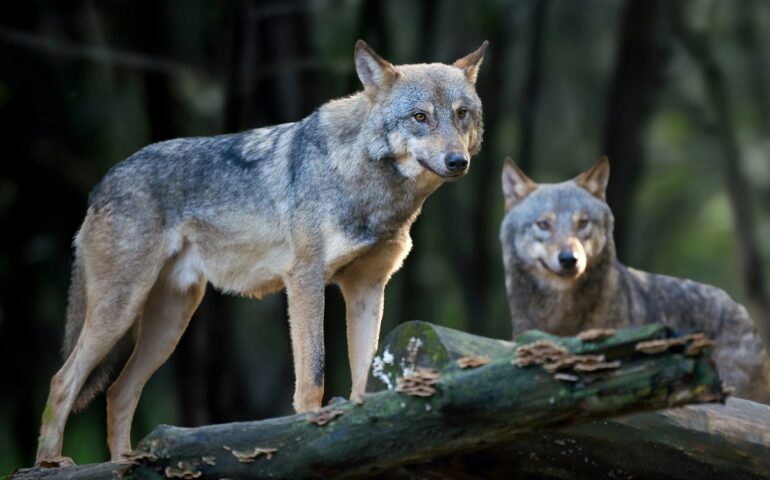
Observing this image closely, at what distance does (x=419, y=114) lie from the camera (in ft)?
20.5

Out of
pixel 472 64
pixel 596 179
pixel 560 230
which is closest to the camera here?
pixel 472 64

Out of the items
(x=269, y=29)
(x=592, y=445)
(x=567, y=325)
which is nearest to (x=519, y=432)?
(x=592, y=445)

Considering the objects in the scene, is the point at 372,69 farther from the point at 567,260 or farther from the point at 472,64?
the point at 567,260

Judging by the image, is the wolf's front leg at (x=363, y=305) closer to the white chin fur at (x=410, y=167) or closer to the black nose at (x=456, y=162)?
the white chin fur at (x=410, y=167)

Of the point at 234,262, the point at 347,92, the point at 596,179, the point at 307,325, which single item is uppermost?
the point at 347,92

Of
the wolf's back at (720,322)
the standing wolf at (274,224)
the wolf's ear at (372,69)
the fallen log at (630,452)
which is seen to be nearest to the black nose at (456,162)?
the standing wolf at (274,224)

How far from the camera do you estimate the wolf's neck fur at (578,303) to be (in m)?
8.48

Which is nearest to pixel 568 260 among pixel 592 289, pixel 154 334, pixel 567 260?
pixel 567 260

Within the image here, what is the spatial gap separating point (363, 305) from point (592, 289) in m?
2.32

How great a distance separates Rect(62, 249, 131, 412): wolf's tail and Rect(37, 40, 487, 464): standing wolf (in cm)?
1

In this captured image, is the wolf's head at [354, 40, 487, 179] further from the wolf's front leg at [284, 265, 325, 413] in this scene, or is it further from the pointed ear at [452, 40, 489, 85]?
the wolf's front leg at [284, 265, 325, 413]

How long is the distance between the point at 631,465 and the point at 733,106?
429 inches

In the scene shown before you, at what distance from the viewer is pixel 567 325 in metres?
8.51

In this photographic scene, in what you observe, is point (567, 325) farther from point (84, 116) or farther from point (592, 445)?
point (84, 116)
